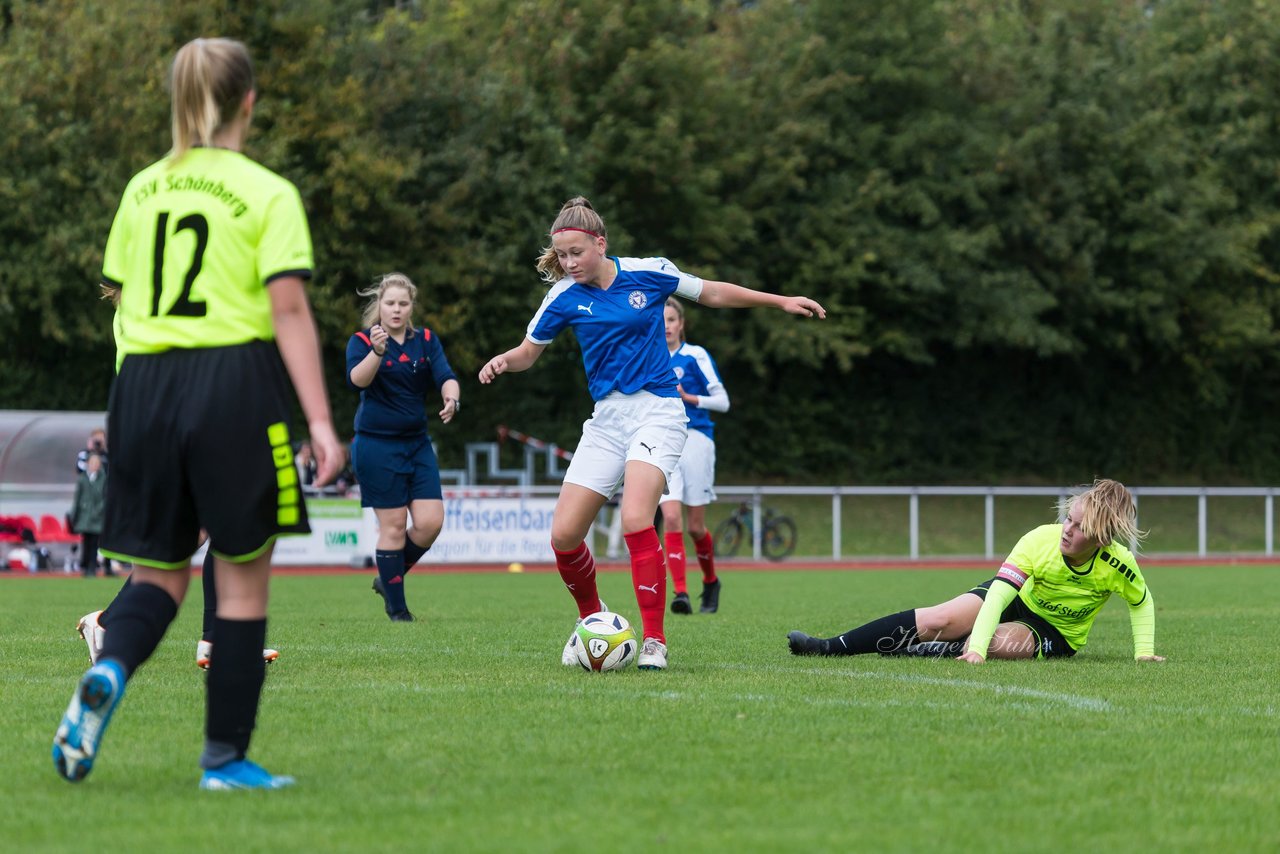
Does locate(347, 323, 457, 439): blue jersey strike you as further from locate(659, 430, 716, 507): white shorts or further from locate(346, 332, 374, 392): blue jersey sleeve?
locate(659, 430, 716, 507): white shorts

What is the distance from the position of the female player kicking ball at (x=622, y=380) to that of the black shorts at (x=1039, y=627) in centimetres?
179

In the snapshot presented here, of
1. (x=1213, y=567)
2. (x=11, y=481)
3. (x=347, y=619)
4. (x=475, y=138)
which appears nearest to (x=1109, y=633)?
(x=347, y=619)

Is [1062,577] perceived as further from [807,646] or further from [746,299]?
[746,299]

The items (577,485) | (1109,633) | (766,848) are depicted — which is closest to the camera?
(766,848)

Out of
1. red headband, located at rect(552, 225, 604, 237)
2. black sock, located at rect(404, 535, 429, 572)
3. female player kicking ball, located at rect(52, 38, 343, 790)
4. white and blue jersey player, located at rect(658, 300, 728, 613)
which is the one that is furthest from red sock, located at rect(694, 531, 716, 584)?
female player kicking ball, located at rect(52, 38, 343, 790)

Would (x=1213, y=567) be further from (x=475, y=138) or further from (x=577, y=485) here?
(x=577, y=485)

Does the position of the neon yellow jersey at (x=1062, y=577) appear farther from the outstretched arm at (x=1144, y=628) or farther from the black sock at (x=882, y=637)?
the black sock at (x=882, y=637)

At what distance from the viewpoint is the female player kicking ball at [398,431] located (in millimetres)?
10352

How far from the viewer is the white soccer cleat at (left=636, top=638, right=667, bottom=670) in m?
7.56

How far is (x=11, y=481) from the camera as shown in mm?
23953

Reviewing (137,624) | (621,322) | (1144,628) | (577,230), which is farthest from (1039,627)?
(137,624)

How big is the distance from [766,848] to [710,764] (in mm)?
1088

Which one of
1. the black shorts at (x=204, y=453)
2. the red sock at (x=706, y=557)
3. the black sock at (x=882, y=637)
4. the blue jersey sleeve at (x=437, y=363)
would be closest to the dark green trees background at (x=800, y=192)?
the red sock at (x=706, y=557)

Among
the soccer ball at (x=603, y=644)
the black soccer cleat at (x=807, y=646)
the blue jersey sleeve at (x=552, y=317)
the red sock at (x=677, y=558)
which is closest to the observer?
the soccer ball at (x=603, y=644)
